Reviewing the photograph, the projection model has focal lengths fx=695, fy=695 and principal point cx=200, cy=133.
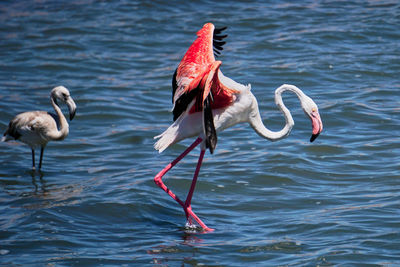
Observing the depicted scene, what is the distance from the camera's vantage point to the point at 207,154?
9969mm

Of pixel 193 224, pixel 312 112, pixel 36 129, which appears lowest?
pixel 193 224

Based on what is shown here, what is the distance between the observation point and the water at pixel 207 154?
22.4 feet

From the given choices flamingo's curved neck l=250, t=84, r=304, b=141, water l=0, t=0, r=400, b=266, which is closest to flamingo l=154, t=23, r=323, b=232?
flamingo's curved neck l=250, t=84, r=304, b=141

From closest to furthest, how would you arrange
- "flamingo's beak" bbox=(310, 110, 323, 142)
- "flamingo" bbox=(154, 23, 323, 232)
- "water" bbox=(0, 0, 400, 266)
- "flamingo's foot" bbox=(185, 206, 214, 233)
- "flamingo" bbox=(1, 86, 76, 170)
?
"water" bbox=(0, 0, 400, 266) → "flamingo's beak" bbox=(310, 110, 323, 142) → "flamingo" bbox=(154, 23, 323, 232) → "flamingo's foot" bbox=(185, 206, 214, 233) → "flamingo" bbox=(1, 86, 76, 170)

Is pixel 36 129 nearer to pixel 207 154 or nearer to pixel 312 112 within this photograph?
pixel 207 154

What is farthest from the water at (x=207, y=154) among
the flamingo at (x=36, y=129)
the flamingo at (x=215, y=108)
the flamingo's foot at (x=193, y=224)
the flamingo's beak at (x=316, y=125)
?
the flamingo's beak at (x=316, y=125)

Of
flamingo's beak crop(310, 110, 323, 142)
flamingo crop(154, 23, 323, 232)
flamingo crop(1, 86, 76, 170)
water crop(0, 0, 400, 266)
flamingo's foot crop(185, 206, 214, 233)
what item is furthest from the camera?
flamingo crop(1, 86, 76, 170)

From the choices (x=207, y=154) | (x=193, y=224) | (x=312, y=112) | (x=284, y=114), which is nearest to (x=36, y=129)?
(x=207, y=154)

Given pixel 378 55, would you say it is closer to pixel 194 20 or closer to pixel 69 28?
pixel 194 20

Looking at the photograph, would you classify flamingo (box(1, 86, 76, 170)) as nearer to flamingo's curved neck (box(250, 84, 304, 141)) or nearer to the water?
the water

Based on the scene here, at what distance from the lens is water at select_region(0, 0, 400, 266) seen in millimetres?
6820

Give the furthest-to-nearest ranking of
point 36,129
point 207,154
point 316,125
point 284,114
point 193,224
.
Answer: point 207,154 < point 36,129 < point 193,224 < point 284,114 < point 316,125

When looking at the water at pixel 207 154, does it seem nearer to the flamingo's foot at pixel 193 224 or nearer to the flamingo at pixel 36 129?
the flamingo's foot at pixel 193 224

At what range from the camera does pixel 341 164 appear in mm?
9156
